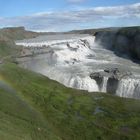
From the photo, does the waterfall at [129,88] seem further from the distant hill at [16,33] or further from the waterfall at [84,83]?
the distant hill at [16,33]

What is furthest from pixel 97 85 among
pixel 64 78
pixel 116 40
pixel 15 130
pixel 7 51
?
pixel 116 40

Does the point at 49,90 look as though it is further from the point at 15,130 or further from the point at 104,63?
the point at 104,63

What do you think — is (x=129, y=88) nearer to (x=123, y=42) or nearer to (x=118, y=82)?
(x=118, y=82)

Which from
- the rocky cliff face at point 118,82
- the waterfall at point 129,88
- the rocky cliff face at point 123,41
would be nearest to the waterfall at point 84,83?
the rocky cliff face at point 118,82

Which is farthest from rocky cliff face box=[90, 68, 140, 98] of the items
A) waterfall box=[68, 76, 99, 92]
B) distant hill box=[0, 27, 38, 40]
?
distant hill box=[0, 27, 38, 40]

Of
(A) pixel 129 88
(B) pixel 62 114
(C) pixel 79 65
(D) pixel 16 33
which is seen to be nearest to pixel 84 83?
(A) pixel 129 88

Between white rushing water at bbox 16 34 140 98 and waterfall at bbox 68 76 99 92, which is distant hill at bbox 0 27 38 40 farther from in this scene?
waterfall at bbox 68 76 99 92
